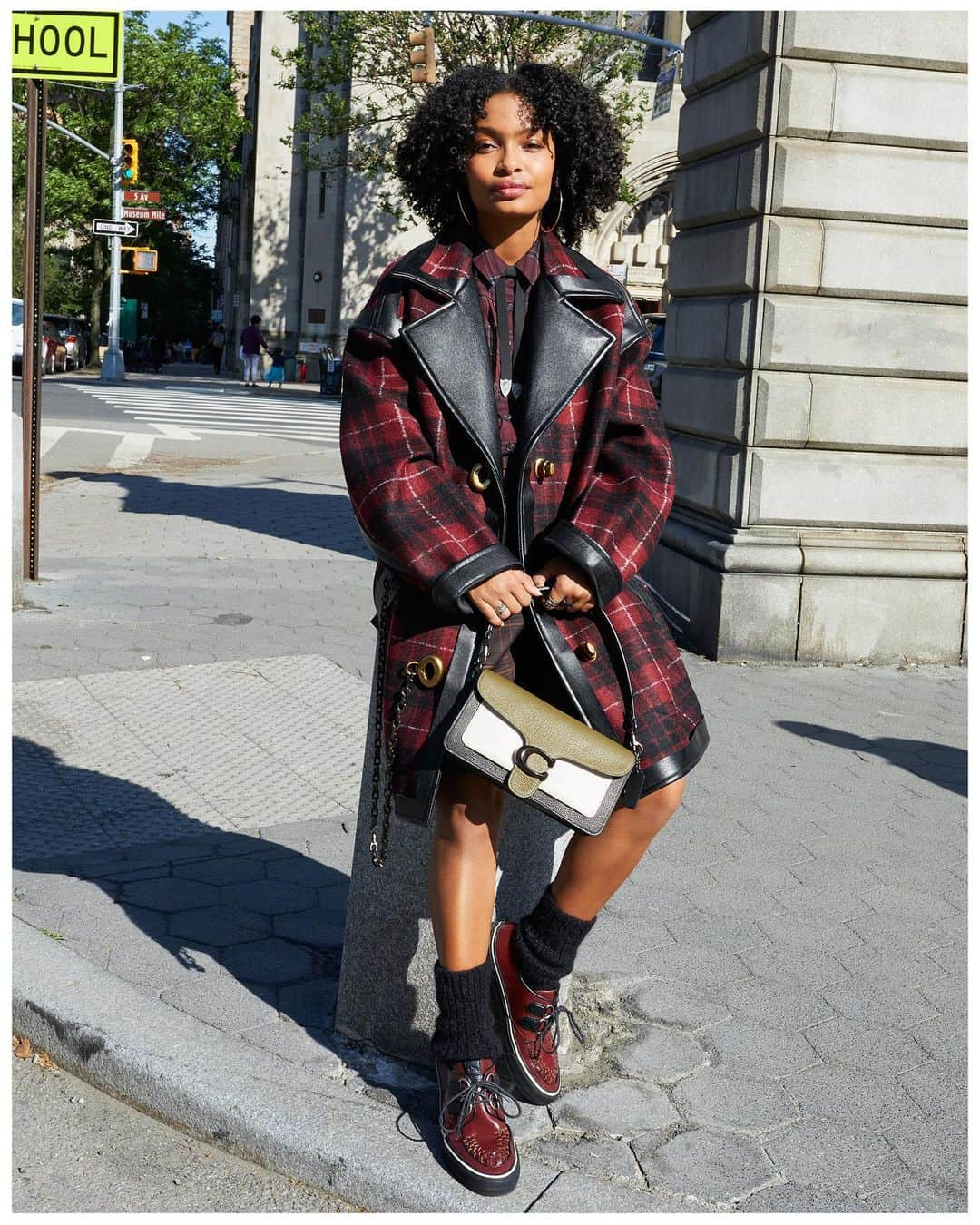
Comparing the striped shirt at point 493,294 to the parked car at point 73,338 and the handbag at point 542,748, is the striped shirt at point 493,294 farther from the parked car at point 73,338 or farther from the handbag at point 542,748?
the parked car at point 73,338

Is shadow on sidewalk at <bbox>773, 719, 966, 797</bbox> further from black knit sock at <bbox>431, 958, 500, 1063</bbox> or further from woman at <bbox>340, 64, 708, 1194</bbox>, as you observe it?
black knit sock at <bbox>431, 958, 500, 1063</bbox>

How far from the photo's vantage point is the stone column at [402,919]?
3.25 m

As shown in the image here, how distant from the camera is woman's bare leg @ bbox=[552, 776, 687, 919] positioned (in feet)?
9.70

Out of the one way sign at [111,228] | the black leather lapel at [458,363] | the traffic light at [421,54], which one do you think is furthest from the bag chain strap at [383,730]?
the one way sign at [111,228]

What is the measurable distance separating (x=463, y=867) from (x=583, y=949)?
1.16m

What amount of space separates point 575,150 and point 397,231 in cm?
3666

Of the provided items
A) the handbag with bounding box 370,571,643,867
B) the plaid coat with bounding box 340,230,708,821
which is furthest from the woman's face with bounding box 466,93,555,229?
the handbag with bounding box 370,571,643,867

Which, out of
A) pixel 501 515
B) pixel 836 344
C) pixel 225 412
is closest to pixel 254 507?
pixel 836 344

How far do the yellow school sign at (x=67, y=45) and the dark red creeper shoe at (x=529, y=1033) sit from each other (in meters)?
5.97

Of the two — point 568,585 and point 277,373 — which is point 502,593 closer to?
point 568,585

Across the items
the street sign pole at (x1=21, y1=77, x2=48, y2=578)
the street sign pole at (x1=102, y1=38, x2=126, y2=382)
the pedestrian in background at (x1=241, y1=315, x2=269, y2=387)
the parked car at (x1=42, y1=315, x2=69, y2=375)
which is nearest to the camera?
A: the street sign pole at (x1=21, y1=77, x2=48, y2=578)

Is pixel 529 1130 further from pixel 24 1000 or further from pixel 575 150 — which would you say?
pixel 575 150

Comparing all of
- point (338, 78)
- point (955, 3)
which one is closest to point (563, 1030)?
point (955, 3)

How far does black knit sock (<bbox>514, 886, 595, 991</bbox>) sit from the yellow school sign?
592 centimetres
